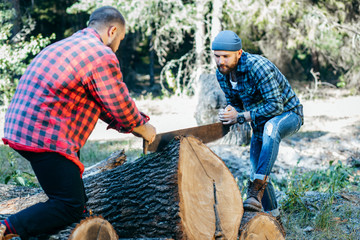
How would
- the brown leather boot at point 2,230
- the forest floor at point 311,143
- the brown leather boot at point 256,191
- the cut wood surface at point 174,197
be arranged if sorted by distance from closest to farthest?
the brown leather boot at point 2,230 → the cut wood surface at point 174,197 → the brown leather boot at point 256,191 → the forest floor at point 311,143

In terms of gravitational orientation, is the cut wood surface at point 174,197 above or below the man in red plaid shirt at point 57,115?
below

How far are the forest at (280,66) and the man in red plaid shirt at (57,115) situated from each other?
448 millimetres

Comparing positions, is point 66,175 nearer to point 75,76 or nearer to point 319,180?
point 75,76

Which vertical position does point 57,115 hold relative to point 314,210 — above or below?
above

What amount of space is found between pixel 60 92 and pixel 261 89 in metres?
1.74

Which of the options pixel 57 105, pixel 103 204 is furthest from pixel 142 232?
pixel 57 105

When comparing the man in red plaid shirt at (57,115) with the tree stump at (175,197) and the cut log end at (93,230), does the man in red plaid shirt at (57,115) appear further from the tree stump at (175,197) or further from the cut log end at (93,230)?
the tree stump at (175,197)

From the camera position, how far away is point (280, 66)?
14023 millimetres

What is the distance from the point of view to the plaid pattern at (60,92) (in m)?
→ 2.26

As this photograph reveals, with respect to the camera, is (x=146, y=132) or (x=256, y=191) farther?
(x=256, y=191)

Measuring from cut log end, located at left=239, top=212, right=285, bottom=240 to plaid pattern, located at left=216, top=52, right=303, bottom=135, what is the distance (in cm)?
86

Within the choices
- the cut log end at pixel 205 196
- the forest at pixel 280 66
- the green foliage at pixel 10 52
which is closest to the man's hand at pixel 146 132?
the cut log end at pixel 205 196

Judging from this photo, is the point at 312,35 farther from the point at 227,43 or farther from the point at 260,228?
the point at 260,228

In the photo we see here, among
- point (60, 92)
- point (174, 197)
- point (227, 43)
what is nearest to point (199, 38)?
point (227, 43)
